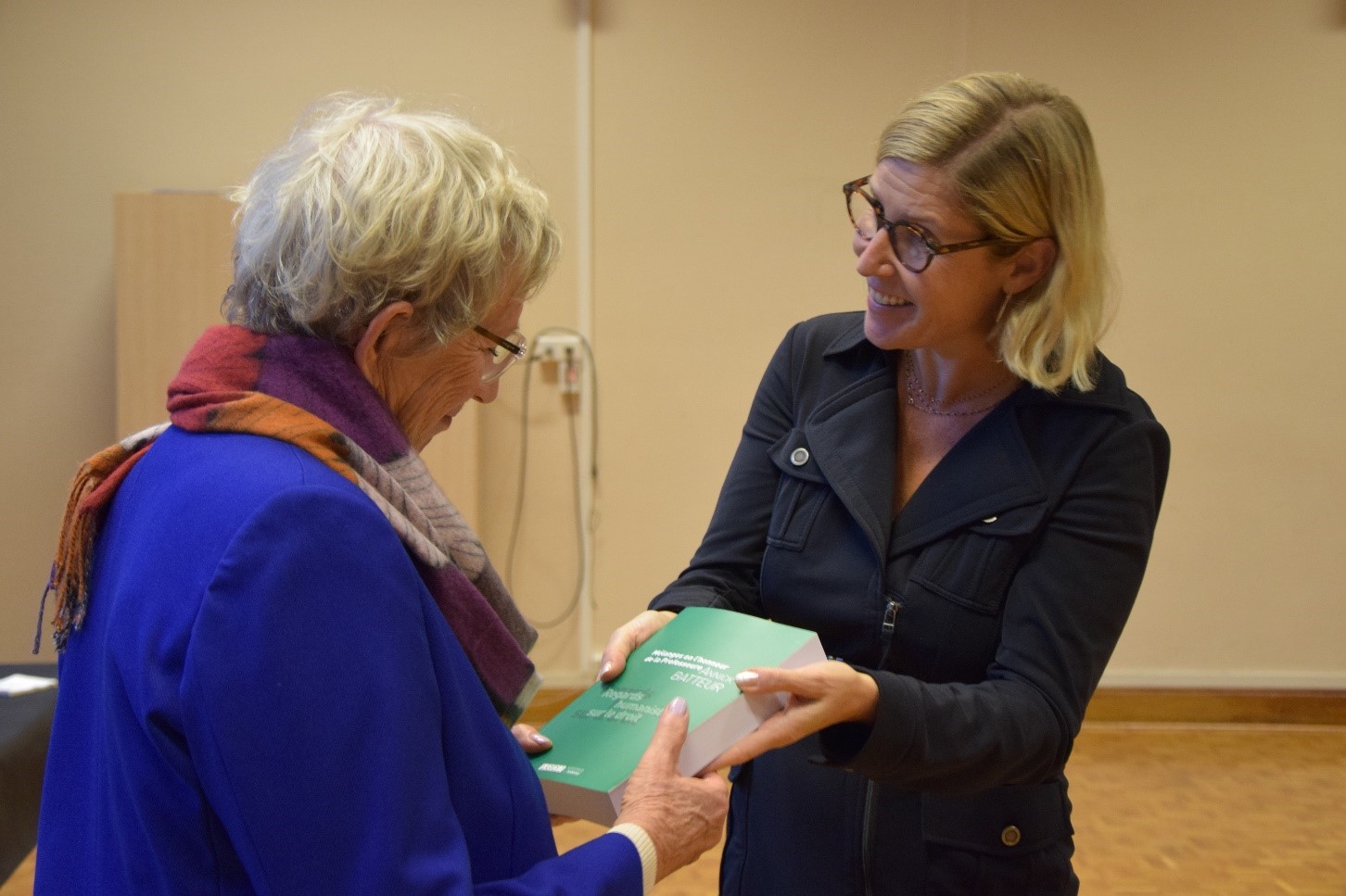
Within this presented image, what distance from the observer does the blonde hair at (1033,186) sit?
4.49 ft

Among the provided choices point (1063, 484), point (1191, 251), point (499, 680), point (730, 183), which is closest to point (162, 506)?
point (499, 680)

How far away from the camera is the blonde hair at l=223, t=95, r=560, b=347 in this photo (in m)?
1.01

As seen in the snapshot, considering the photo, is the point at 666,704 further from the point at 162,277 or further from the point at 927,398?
the point at 162,277

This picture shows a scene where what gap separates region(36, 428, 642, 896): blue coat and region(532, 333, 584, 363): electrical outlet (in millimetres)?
3528

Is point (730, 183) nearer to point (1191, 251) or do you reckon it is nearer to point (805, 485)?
point (1191, 251)

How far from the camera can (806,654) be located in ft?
4.16

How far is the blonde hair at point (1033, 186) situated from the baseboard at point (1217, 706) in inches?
141

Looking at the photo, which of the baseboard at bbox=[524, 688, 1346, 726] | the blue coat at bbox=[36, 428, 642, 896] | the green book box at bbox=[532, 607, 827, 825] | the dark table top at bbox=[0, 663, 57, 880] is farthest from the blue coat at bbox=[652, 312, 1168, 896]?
the baseboard at bbox=[524, 688, 1346, 726]

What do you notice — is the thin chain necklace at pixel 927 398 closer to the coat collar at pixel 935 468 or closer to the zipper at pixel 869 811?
the coat collar at pixel 935 468

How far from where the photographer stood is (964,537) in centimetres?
139

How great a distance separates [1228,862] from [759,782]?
262 cm

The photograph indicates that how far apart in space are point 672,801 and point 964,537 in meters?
0.51

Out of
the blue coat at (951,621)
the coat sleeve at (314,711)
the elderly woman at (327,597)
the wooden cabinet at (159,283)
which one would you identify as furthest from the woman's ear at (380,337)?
the wooden cabinet at (159,283)

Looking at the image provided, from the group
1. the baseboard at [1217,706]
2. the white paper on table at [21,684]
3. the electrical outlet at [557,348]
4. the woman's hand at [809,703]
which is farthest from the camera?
the baseboard at [1217,706]
